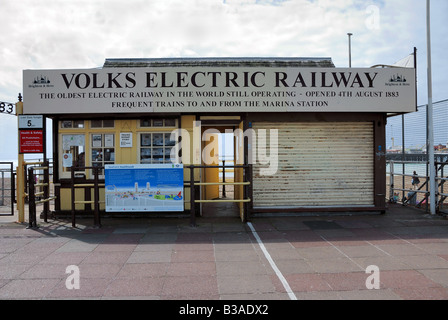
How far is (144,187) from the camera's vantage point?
27.8 ft

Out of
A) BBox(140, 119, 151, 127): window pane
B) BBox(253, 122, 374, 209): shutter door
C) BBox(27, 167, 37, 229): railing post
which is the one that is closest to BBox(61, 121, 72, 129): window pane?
BBox(27, 167, 37, 229): railing post

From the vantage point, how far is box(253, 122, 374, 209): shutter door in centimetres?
978

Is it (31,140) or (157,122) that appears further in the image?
(157,122)

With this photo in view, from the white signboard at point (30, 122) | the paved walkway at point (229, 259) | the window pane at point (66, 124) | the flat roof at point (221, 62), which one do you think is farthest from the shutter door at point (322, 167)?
the white signboard at point (30, 122)

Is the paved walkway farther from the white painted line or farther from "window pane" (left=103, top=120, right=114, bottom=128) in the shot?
"window pane" (left=103, top=120, right=114, bottom=128)

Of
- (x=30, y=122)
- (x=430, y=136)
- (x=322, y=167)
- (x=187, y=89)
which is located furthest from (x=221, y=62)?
(x=430, y=136)

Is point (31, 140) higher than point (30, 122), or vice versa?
point (30, 122)

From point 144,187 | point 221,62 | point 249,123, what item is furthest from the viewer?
point 221,62

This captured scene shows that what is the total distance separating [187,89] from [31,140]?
4047 millimetres

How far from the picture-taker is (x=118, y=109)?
29.4 ft

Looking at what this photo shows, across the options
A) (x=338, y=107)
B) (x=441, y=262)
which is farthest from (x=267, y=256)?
(x=338, y=107)

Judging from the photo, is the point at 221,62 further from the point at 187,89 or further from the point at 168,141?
the point at 168,141
